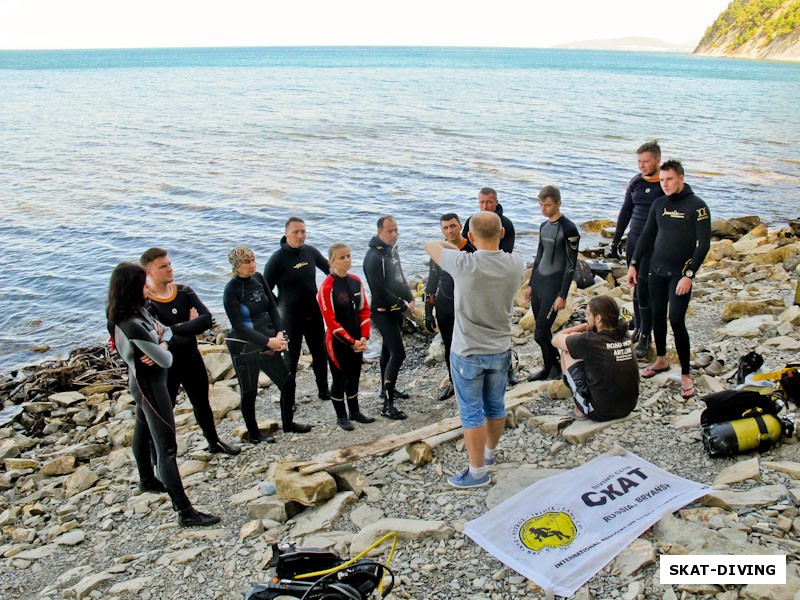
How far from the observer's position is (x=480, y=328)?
15.2 ft

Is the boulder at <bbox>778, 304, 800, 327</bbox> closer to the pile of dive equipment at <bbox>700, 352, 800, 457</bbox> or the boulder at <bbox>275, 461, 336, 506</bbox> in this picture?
the pile of dive equipment at <bbox>700, 352, 800, 457</bbox>

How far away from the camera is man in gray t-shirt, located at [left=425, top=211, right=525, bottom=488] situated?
4.46 m

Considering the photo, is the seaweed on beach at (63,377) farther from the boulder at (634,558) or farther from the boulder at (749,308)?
the boulder at (749,308)

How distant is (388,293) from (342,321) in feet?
2.09

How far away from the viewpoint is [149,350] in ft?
15.7

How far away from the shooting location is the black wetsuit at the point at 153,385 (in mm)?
4758

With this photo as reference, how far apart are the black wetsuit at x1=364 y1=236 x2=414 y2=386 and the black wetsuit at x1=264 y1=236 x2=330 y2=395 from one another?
524 millimetres

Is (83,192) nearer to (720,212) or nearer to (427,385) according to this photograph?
(427,385)

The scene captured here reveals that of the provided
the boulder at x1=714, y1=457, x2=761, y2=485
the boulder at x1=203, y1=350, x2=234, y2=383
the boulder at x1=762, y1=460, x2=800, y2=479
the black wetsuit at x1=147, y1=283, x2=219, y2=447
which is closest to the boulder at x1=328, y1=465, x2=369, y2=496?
the black wetsuit at x1=147, y1=283, x2=219, y2=447

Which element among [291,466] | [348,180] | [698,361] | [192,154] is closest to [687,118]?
[348,180]

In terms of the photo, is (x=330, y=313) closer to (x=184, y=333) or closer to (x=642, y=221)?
(x=184, y=333)

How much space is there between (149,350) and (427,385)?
4012 millimetres

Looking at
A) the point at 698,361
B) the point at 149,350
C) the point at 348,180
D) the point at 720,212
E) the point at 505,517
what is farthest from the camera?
the point at 348,180

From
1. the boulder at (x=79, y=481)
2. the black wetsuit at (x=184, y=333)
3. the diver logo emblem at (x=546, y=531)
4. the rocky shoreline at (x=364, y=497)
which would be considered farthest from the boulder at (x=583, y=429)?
the boulder at (x=79, y=481)
